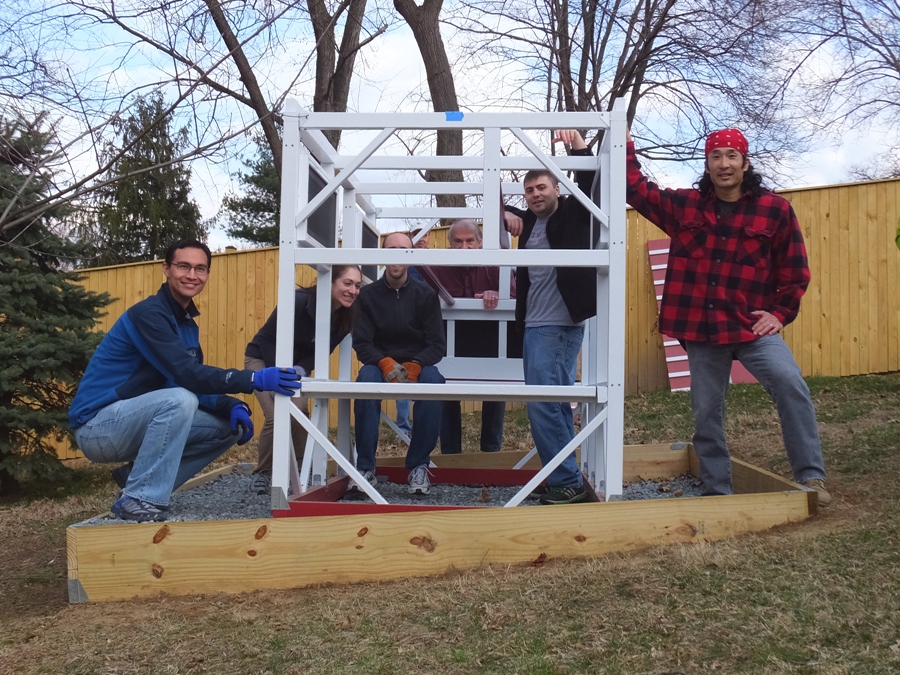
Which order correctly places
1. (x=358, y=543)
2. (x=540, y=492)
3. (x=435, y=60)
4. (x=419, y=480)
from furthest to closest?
(x=435, y=60)
(x=419, y=480)
(x=540, y=492)
(x=358, y=543)

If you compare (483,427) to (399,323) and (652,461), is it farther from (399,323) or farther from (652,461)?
(399,323)

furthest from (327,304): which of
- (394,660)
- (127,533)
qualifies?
(394,660)

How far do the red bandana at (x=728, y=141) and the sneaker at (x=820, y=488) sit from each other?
1.51 m

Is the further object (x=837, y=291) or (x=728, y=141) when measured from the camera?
(x=837, y=291)

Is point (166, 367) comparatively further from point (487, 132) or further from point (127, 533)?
point (487, 132)

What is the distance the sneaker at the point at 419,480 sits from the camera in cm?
481

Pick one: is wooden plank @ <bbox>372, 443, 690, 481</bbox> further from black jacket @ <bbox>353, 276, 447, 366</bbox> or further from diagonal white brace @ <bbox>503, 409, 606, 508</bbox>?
diagonal white brace @ <bbox>503, 409, 606, 508</bbox>

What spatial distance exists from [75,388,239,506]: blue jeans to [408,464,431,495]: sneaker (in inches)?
54.3

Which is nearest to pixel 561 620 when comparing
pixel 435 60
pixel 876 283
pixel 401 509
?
pixel 401 509

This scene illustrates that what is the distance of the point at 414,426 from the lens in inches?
190

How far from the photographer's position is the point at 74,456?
33.9 feet

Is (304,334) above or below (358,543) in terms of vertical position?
above

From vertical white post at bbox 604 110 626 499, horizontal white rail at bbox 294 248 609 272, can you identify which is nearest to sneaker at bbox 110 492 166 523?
horizontal white rail at bbox 294 248 609 272

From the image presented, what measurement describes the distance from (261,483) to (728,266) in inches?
122
